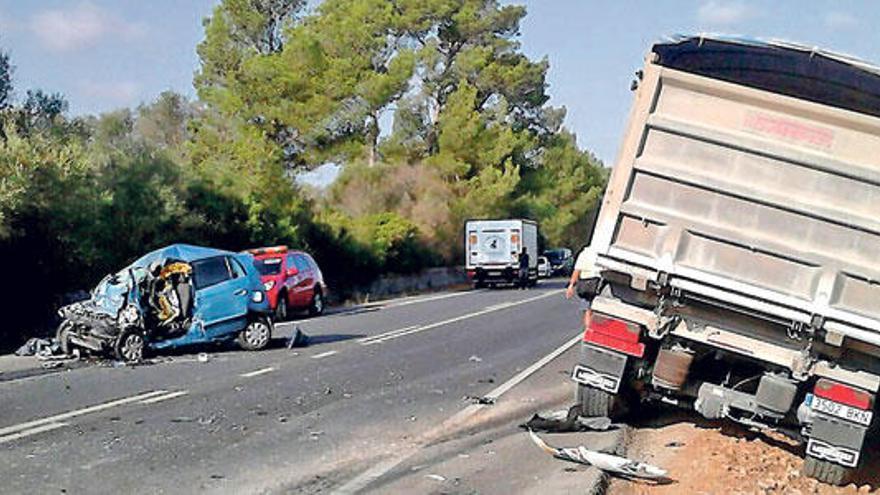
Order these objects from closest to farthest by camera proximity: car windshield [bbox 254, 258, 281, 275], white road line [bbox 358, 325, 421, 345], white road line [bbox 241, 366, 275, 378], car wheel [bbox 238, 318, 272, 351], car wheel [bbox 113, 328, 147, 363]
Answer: white road line [bbox 241, 366, 275, 378] → car wheel [bbox 113, 328, 147, 363] → car wheel [bbox 238, 318, 272, 351] → white road line [bbox 358, 325, 421, 345] → car windshield [bbox 254, 258, 281, 275]

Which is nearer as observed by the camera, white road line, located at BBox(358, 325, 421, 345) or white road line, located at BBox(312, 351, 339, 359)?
white road line, located at BBox(312, 351, 339, 359)

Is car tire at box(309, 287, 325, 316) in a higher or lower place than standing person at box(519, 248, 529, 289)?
lower

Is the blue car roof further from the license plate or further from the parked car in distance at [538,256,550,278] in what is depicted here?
the parked car in distance at [538,256,550,278]

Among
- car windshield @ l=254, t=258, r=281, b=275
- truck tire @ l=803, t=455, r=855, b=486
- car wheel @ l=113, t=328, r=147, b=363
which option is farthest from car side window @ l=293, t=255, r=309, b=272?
truck tire @ l=803, t=455, r=855, b=486

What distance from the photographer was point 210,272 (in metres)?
17.7

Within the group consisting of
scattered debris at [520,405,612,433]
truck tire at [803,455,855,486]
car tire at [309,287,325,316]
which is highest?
truck tire at [803,455,855,486]

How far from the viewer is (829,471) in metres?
8.59

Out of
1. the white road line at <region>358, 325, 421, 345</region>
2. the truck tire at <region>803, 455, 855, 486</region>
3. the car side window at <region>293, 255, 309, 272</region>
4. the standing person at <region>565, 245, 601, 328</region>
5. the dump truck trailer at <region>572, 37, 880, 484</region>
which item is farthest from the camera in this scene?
the car side window at <region>293, 255, 309, 272</region>

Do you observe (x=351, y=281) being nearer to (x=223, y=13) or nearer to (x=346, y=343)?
(x=223, y=13)

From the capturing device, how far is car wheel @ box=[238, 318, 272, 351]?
18.2 m

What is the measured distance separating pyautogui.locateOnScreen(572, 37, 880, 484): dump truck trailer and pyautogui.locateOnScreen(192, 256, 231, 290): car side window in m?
9.56

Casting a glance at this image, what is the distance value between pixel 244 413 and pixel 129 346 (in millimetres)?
5709

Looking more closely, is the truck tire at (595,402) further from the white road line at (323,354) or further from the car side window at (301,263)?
the car side window at (301,263)

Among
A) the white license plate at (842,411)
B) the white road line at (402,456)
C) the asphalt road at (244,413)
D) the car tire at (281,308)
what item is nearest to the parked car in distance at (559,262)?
the car tire at (281,308)
